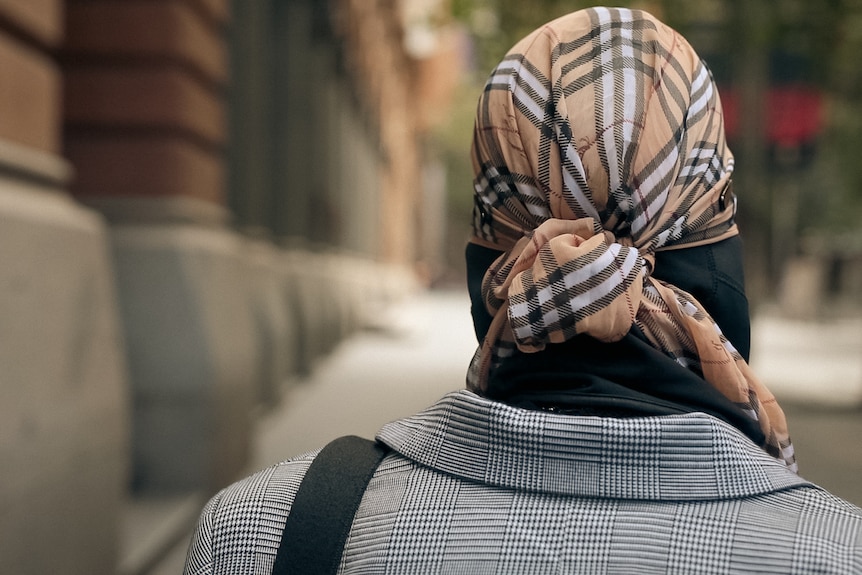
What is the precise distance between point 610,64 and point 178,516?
3.91 meters

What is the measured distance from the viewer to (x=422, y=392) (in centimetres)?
966

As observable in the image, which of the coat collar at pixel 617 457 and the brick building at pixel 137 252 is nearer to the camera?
the coat collar at pixel 617 457

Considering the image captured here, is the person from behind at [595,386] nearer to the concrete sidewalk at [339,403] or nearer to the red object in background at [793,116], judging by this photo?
the concrete sidewalk at [339,403]

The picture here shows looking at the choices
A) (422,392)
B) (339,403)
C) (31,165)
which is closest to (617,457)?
(31,165)

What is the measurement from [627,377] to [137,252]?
4266mm

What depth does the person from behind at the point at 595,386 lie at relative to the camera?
119 cm

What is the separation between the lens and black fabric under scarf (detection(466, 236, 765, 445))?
1268 mm

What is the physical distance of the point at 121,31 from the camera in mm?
5547

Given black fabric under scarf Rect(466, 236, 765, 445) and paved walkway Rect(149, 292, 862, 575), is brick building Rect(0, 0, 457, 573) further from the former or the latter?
black fabric under scarf Rect(466, 236, 765, 445)

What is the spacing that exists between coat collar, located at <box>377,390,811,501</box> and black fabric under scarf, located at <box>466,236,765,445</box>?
0.04 metres

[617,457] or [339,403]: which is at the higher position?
[617,457]

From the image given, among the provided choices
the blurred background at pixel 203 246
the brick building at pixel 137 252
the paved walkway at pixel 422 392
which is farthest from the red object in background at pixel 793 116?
the brick building at pixel 137 252

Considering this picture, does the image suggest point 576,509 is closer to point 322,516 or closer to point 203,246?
point 322,516

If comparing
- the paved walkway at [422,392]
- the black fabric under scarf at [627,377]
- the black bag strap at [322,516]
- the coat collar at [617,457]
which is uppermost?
the black fabric under scarf at [627,377]
